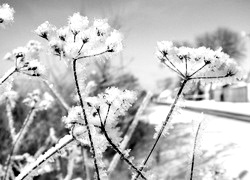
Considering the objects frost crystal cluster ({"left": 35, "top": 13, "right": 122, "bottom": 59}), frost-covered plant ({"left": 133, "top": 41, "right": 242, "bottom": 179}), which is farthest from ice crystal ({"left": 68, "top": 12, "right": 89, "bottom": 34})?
frost-covered plant ({"left": 133, "top": 41, "right": 242, "bottom": 179})

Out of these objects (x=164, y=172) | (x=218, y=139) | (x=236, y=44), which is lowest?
(x=164, y=172)

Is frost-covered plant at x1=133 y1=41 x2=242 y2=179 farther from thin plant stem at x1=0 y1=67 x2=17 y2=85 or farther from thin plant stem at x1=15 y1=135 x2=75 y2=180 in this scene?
thin plant stem at x1=0 y1=67 x2=17 y2=85

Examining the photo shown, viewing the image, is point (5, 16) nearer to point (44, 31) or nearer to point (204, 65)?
point (44, 31)

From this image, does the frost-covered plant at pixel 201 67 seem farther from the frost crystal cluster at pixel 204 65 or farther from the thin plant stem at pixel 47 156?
the thin plant stem at pixel 47 156

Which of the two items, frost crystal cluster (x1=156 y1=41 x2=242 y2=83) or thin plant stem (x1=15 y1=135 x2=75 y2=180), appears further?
frost crystal cluster (x1=156 y1=41 x2=242 y2=83)

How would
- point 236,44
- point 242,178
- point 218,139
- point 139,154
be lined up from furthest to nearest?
1. point 236,44
2. point 218,139
3. point 139,154
4. point 242,178

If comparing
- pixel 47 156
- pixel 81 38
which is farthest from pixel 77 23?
pixel 47 156

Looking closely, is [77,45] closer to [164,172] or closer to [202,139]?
[202,139]

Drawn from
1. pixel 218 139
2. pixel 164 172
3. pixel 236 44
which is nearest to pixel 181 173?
pixel 164 172

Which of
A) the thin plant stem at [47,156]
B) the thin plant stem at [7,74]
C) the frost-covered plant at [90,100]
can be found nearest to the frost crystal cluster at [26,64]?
the thin plant stem at [7,74]
